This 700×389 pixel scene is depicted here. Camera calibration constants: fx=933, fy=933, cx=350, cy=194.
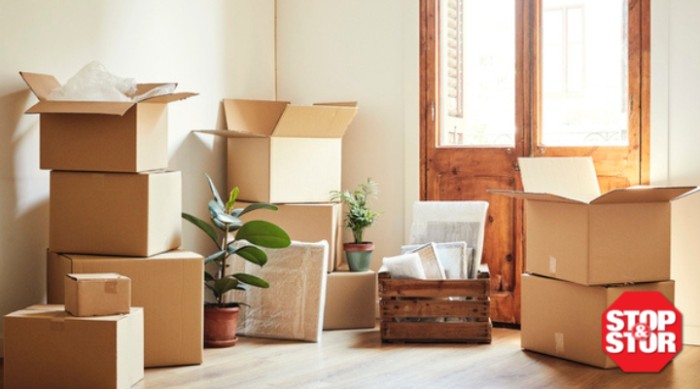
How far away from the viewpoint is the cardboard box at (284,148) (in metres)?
4.64

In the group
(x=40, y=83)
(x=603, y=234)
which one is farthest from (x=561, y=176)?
(x=40, y=83)

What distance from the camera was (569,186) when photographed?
13.9ft

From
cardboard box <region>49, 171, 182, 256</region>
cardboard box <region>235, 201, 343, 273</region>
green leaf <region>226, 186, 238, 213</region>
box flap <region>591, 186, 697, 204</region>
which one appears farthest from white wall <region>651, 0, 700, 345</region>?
cardboard box <region>49, 171, 182, 256</region>

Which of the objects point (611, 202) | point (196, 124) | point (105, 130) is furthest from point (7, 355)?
point (611, 202)

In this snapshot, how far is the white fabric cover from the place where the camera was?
436 cm

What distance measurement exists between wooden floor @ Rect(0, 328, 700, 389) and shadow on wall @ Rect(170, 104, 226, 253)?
0.68 meters

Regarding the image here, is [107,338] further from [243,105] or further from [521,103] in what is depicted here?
[521,103]

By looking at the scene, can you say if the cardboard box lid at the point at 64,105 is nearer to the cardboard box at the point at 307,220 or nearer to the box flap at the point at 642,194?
the cardboard box at the point at 307,220

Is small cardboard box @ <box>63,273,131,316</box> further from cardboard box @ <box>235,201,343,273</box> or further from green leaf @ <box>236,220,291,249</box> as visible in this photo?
cardboard box @ <box>235,201,343,273</box>

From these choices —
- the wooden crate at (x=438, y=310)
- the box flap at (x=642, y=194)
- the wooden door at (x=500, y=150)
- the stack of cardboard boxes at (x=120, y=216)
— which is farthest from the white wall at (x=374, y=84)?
the stack of cardboard boxes at (x=120, y=216)

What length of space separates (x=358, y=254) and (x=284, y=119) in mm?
775

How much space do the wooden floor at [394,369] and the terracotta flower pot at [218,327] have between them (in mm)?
70

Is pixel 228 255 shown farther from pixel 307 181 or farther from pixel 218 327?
pixel 307 181

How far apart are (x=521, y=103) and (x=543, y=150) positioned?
0.88 feet
